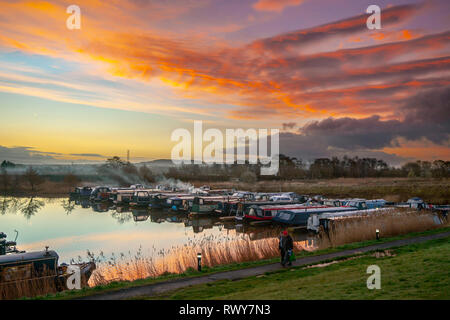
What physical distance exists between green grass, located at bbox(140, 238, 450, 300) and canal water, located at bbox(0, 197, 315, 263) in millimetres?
12239

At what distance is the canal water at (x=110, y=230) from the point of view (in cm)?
3191

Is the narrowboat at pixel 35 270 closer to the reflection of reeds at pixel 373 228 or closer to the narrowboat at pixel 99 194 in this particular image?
the reflection of reeds at pixel 373 228

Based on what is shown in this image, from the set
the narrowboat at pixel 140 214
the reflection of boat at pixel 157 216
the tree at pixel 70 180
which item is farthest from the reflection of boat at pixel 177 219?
the tree at pixel 70 180

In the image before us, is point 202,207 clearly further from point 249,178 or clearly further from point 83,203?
point 249,178

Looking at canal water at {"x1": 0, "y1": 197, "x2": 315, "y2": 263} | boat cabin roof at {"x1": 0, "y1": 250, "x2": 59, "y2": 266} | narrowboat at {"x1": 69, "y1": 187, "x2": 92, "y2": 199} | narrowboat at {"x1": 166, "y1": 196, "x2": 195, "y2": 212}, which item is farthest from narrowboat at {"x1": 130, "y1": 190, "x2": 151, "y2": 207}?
boat cabin roof at {"x1": 0, "y1": 250, "x2": 59, "y2": 266}

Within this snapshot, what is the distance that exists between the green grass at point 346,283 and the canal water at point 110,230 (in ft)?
40.2

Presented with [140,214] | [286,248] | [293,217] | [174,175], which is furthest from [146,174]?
[286,248]

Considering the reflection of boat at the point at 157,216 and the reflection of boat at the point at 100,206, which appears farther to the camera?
the reflection of boat at the point at 100,206

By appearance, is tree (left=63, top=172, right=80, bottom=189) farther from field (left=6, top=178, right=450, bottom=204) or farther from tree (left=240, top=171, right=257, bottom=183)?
tree (left=240, top=171, right=257, bottom=183)

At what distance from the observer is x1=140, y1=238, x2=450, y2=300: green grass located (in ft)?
36.3

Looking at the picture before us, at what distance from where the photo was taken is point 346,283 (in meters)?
12.6

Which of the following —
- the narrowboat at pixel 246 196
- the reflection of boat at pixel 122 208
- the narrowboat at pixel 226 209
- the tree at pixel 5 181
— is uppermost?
the tree at pixel 5 181
